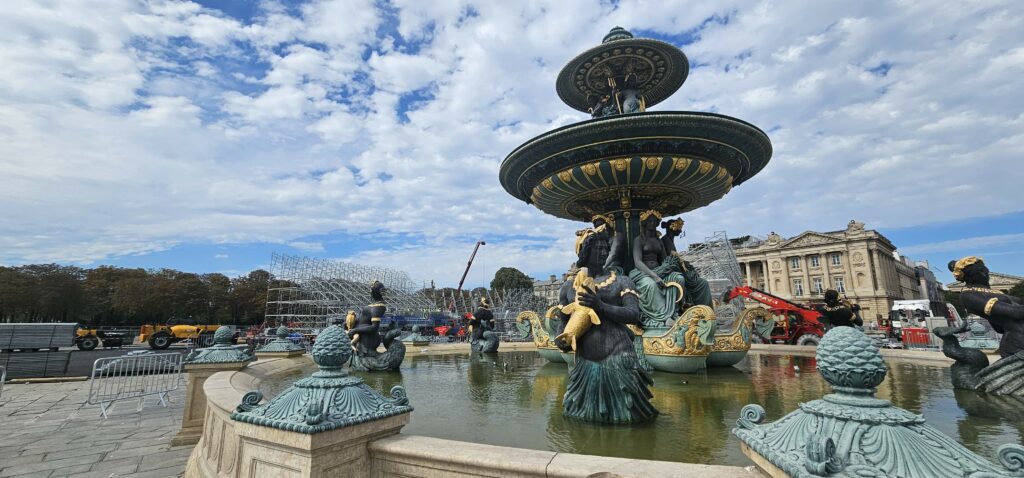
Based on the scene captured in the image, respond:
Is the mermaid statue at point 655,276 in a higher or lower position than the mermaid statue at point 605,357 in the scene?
higher

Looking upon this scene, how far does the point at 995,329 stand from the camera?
5.61m

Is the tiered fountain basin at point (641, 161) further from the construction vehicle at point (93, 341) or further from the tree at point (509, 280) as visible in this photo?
the tree at point (509, 280)

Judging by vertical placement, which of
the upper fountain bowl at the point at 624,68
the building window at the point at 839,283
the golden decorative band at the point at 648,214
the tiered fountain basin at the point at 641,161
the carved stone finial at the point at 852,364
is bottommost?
the carved stone finial at the point at 852,364

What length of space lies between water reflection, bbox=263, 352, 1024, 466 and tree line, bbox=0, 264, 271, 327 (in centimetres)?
5072

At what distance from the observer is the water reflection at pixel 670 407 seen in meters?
3.75

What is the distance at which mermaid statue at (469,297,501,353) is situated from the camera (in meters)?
12.5

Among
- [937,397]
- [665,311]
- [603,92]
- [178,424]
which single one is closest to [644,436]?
[937,397]

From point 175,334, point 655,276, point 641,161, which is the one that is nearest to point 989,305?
point 655,276

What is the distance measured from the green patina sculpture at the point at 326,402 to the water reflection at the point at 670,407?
132 centimetres

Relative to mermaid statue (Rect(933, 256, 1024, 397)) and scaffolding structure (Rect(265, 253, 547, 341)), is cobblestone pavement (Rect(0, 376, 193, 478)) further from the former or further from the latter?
scaffolding structure (Rect(265, 253, 547, 341))

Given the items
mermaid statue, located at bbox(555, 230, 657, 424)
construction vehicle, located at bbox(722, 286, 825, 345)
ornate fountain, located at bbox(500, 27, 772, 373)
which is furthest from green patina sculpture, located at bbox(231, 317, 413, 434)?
construction vehicle, located at bbox(722, 286, 825, 345)

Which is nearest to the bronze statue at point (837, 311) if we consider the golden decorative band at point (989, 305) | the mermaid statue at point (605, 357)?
the golden decorative band at point (989, 305)

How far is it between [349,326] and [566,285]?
5.28m

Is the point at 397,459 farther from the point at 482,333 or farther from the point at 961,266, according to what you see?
the point at 482,333
